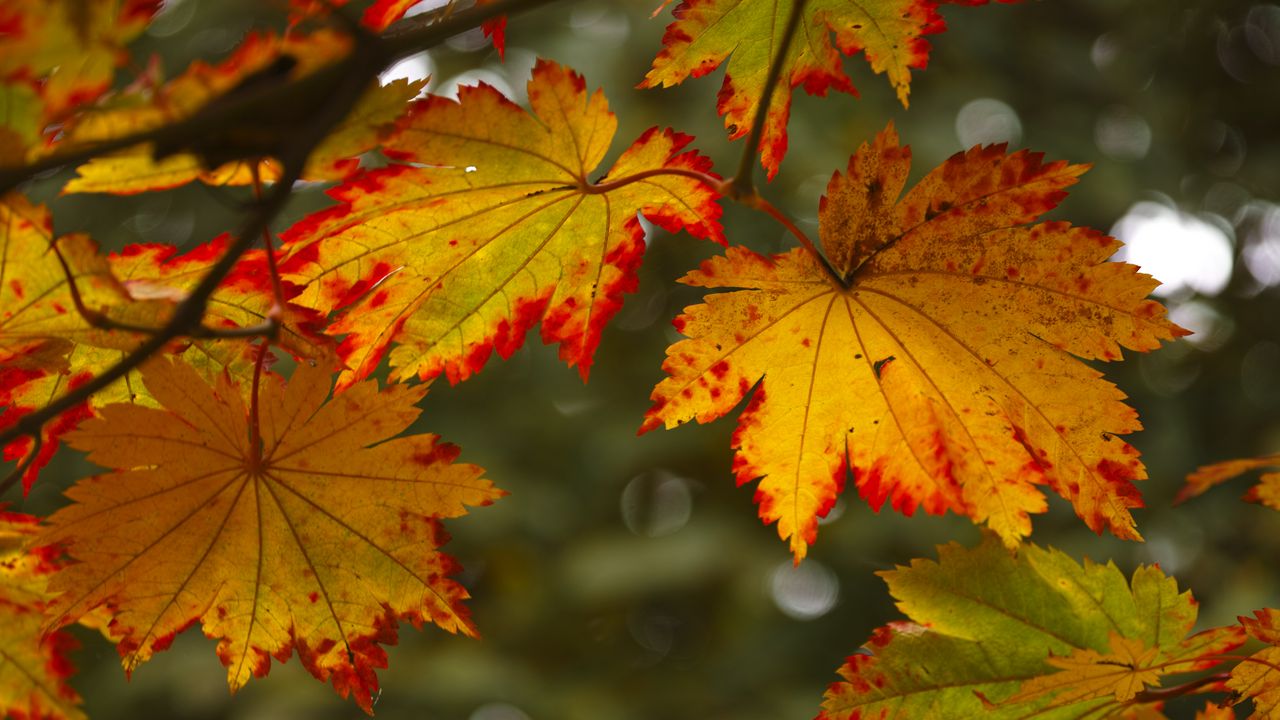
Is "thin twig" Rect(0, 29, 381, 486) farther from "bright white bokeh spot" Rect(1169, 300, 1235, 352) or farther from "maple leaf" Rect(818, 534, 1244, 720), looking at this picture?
"bright white bokeh spot" Rect(1169, 300, 1235, 352)

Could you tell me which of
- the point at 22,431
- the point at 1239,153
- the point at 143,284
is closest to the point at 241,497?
the point at 143,284

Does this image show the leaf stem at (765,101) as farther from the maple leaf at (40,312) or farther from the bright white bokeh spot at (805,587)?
the bright white bokeh spot at (805,587)

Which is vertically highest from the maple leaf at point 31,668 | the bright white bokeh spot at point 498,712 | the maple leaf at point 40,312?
the bright white bokeh spot at point 498,712

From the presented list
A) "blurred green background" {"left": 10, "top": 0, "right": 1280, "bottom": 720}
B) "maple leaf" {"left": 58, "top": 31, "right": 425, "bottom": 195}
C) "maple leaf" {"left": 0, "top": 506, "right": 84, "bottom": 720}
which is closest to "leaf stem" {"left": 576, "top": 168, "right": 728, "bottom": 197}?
"maple leaf" {"left": 58, "top": 31, "right": 425, "bottom": 195}

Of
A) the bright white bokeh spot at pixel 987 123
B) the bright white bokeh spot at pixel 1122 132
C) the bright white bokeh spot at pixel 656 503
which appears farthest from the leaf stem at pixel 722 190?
the bright white bokeh spot at pixel 1122 132

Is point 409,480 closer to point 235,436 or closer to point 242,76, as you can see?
point 235,436
